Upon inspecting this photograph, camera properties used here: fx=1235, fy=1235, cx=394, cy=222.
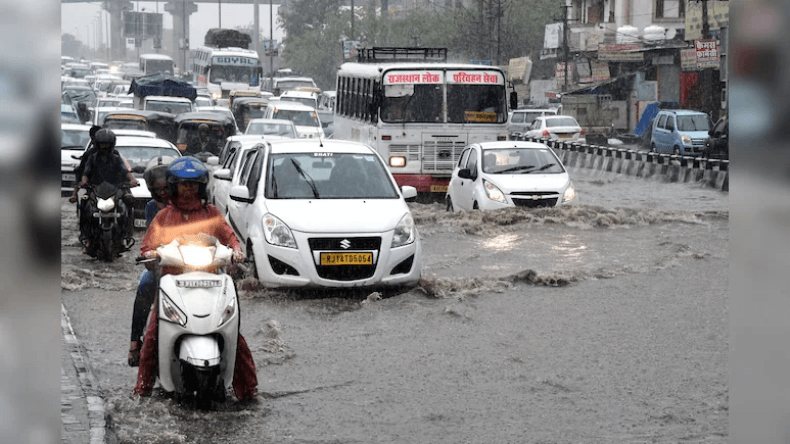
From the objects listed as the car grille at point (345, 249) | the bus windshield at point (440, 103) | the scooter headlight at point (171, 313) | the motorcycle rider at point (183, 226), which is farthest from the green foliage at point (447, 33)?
the scooter headlight at point (171, 313)

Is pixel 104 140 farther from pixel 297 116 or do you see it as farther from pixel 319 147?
pixel 297 116

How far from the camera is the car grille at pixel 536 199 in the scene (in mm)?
18281

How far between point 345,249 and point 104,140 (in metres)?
4.12

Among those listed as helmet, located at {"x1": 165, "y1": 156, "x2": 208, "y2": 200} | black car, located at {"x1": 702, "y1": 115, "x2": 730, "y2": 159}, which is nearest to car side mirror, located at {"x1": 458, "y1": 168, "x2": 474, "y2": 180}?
helmet, located at {"x1": 165, "y1": 156, "x2": 208, "y2": 200}

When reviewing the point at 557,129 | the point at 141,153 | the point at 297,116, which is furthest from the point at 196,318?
the point at 557,129

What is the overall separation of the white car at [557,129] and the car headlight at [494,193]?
24499mm

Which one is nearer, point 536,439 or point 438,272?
point 536,439

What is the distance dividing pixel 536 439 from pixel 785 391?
4.72 m

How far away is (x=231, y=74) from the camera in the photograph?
→ 6488 centimetres

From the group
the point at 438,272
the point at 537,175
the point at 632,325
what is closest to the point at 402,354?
the point at 632,325

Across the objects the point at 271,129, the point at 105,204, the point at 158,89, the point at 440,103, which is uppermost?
the point at 158,89

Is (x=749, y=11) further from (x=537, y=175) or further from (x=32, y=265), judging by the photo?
(x=537, y=175)

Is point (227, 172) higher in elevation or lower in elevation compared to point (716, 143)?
higher

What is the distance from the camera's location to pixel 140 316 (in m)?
7.55
